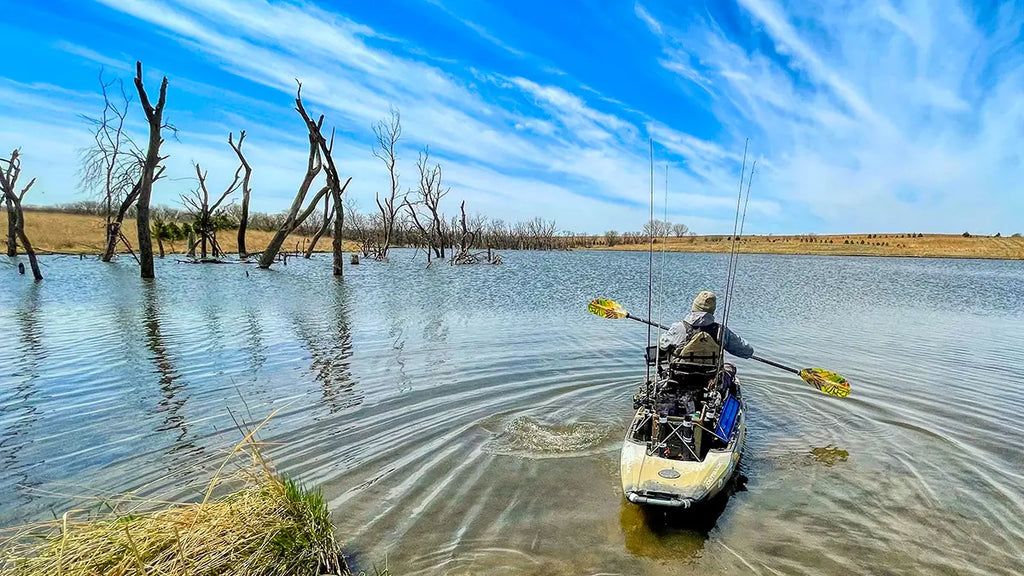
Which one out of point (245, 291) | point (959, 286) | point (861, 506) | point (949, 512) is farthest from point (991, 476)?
point (959, 286)

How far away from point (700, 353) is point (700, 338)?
0.21 metres

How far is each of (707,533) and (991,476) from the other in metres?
4.31

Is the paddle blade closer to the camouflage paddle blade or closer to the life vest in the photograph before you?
the life vest

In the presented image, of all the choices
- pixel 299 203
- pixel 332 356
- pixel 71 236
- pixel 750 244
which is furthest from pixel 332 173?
pixel 750 244

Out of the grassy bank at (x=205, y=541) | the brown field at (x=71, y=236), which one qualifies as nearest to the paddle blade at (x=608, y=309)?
the grassy bank at (x=205, y=541)

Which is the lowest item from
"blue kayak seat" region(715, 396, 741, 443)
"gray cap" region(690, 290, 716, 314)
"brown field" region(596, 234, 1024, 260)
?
"blue kayak seat" region(715, 396, 741, 443)

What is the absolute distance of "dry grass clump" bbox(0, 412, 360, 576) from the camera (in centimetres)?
322

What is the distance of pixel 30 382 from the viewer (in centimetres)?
827

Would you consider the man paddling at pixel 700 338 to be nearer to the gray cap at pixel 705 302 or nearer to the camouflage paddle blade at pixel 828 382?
the gray cap at pixel 705 302

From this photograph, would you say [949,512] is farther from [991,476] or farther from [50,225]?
[50,225]

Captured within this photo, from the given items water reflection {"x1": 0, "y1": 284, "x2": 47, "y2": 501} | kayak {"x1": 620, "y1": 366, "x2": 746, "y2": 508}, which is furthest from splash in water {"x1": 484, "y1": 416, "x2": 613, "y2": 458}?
water reflection {"x1": 0, "y1": 284, "x2": 47, "y2": 501}

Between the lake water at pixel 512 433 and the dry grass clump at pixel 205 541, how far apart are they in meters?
0.63

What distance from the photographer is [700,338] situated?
6.81m

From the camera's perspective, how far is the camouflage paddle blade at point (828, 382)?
789cm
